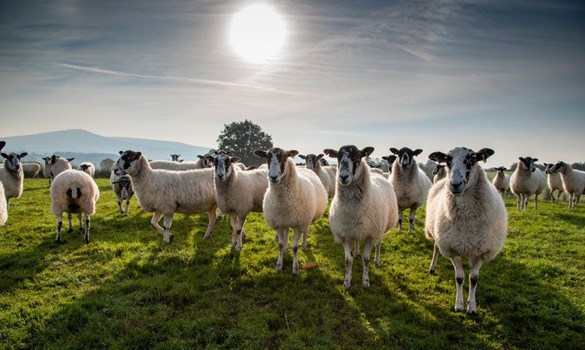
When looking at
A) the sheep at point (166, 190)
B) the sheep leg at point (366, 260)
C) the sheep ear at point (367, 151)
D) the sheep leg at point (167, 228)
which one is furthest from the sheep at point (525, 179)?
the sheep leg at point (167, 228)

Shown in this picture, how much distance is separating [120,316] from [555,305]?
7899 millimetres

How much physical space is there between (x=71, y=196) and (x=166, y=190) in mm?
2613

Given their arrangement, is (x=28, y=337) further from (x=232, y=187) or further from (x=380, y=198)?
(x=380, y=198)

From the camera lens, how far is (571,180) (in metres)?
17.7

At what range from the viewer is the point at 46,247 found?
8.69 metres

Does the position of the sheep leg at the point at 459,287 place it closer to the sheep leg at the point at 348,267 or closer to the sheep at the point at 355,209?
the sheep at the point at 355,209

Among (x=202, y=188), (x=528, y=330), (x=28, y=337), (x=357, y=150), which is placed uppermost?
(x=357, y=150)

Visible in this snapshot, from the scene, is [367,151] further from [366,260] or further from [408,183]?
[408,183]

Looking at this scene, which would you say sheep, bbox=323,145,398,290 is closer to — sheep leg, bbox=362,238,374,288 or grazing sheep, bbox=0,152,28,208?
sheep leg, bbox=362,238,374,288

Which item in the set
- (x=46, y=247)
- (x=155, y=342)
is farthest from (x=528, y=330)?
(x=46, y=247)

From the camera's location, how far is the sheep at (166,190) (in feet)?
31.6

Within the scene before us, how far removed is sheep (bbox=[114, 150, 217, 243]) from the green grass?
0.89 m

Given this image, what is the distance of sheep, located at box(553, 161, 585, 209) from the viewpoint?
57.5ft

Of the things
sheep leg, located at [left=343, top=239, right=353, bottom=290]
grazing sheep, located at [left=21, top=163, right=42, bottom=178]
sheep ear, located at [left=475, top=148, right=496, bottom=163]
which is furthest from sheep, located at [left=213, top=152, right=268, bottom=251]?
grazing sheep, located at [left=21, top=163, right=42, bottom=178]
